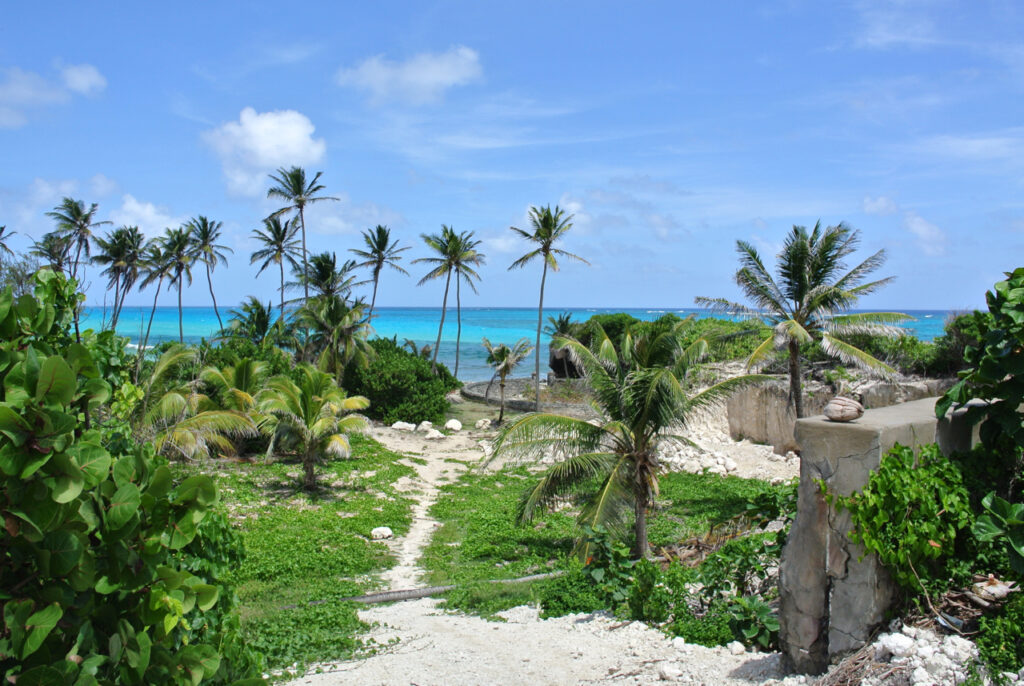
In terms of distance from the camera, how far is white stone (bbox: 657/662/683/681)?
5621 mm

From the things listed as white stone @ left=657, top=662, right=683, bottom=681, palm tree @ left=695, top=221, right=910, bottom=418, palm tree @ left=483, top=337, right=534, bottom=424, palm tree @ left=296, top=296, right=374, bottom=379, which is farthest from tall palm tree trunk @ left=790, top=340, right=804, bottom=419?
palm tree @ left=296, top=296, right=374, bottom=379

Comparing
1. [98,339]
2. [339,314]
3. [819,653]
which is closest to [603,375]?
[819,653]

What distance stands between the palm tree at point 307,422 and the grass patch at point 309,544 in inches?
40.5

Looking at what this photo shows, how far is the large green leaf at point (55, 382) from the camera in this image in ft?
7.16

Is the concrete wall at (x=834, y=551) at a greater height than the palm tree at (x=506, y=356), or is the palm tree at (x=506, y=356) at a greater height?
the palm tree at (x=506, y=356)

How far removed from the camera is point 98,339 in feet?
12.0

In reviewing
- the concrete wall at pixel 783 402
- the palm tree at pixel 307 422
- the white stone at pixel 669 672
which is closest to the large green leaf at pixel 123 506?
the white stone at pixel 669 672

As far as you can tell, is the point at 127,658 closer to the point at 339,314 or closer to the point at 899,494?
the point at 899,494

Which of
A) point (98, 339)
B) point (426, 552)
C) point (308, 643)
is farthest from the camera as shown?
point (426, 552)

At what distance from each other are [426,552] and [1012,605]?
12.1 meters

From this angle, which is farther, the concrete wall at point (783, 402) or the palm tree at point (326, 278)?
the palm tree at point (326, 278)

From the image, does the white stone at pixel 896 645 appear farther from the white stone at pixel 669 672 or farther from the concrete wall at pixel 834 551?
the white stone at pixel 669 672

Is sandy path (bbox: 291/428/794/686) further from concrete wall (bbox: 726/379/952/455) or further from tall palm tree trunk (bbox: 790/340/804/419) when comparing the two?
concrete wall (bbox: 726/379/952/455)

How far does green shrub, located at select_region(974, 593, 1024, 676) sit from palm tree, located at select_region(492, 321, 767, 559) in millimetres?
7188
